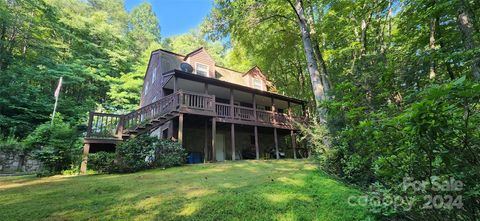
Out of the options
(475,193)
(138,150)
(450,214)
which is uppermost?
(138,150)

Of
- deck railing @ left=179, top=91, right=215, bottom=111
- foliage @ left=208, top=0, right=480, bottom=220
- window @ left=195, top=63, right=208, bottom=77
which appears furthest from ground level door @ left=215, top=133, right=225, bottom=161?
foliage @ left=208, top=0, right=480, bottom=220

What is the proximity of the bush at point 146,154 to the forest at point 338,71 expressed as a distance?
3850 mm

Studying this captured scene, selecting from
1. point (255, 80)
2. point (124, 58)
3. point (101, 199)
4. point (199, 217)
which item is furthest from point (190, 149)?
point (124, 58)

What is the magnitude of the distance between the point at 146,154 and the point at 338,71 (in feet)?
31.5

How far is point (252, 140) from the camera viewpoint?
18141 mm

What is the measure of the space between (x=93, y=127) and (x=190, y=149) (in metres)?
5.63

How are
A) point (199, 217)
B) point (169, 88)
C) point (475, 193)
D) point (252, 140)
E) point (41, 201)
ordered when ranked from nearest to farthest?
point (475, 193), point (199, 217), point (41, 201), point (169, 88), point (252, 140)

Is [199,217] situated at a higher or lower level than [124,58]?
lower

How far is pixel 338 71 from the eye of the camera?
11.6 meters

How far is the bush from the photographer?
8836 mm

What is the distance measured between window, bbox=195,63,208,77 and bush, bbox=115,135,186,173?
23.8ft

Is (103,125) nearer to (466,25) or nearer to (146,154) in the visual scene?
(146,154)

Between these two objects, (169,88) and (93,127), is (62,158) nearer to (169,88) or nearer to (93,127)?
(93,127)

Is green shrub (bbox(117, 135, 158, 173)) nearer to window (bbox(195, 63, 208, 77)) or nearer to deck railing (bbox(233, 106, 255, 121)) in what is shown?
deck railing (bbox(233, 106, 255, 121))
